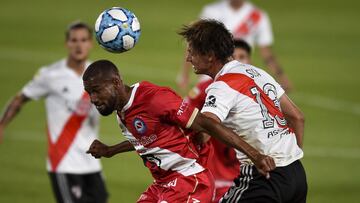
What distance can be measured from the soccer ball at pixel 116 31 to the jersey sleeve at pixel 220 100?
44.7 inches

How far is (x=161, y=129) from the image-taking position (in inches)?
346

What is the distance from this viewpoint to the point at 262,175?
8492mm

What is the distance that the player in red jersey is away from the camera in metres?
8.59

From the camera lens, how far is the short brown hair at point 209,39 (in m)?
8.80

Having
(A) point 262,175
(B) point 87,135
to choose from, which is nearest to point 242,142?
(A) point 262,175

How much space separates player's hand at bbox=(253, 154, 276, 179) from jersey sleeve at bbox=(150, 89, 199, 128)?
2.27 ft

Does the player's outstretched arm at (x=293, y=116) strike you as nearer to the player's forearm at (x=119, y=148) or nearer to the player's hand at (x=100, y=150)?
the player's forearm at (x=119, y=148)

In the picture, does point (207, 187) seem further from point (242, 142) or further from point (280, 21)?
point (280, 21)

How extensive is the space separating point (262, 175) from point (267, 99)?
Result: 72cm

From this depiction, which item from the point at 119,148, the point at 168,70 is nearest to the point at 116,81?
the point at 119,148

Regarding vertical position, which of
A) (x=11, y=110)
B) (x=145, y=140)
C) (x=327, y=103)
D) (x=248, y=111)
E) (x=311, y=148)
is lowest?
(x=327, y=103)

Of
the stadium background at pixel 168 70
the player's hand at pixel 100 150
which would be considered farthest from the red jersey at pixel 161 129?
the stadium background at pixel 168 70

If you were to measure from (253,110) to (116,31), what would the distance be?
5.21 ft

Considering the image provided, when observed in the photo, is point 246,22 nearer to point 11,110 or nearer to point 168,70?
point 11,110
